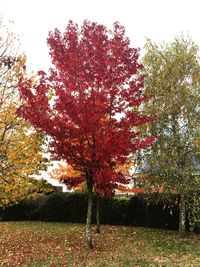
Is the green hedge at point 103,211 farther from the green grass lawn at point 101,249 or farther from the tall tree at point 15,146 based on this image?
the tall tree at point 15,146

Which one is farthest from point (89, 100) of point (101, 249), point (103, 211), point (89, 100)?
point (103, 211)

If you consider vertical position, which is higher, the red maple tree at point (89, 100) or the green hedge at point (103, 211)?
the red maple tree at point (89, 100)

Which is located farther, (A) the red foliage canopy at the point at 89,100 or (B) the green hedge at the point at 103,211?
(B) the green hedge at the point at 103,211

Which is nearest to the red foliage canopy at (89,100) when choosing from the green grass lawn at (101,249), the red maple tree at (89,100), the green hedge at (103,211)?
the red maple tree at (89,100)

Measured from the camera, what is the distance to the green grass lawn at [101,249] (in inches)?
519

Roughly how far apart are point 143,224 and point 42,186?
446 inches

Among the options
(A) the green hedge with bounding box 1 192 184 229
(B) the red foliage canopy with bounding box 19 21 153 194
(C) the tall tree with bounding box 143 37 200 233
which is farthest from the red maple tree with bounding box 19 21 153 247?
(A) the green hedge with bounding box 1 192 184 229

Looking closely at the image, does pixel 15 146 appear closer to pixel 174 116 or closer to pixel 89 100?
pixel 89 100

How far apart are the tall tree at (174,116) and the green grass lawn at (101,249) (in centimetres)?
313

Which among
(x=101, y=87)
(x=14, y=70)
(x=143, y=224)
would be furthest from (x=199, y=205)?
(x=14, y=70)

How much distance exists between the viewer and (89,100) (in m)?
15.4

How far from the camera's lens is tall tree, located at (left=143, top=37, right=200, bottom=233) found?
20.2 m

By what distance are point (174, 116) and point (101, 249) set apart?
29.5 ft

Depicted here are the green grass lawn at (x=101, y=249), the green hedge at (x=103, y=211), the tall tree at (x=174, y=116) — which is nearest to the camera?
the green grass lawn at (x=101, y=249)
